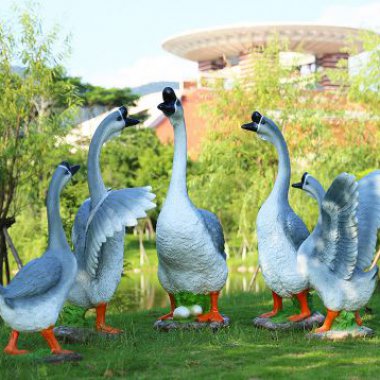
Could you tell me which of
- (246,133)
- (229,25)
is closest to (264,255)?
(246,133)

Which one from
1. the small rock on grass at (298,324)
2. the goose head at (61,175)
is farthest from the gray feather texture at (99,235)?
the small rock on grass at (298,324)

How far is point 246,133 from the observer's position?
14469mm

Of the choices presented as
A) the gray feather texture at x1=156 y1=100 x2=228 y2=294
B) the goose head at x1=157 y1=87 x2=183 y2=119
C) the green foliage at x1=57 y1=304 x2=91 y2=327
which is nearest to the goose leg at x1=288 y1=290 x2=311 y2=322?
the gray feather texture at x1=156 y1=100 x2=228 y2=294

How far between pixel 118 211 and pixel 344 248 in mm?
2118

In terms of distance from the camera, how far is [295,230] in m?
7.29

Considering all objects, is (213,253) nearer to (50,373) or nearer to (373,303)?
(50,373)

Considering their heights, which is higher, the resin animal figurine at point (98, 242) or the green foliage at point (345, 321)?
the resin animal figurine at point (98, 242)

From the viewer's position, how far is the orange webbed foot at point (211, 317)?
23.8 feet

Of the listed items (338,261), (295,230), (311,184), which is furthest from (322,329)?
(311,184)

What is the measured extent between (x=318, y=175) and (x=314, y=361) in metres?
9.85

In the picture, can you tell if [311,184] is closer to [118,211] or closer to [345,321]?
[345,321]

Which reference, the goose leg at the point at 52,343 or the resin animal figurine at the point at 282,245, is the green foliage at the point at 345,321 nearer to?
the resin animal figurine at the point at 282,245

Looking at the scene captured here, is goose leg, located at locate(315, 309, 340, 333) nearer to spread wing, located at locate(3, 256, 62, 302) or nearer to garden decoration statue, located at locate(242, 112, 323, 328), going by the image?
garden decoration statue, located at locate(242, 112, 323, 328)

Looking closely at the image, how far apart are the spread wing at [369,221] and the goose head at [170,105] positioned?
206 centimetres
